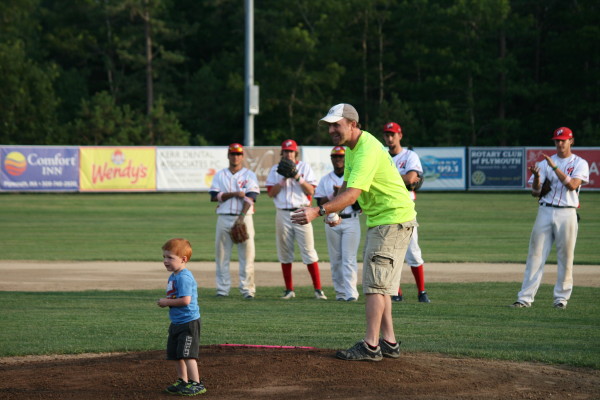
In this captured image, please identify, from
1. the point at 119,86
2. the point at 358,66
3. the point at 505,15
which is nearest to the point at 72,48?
the point at 119,86

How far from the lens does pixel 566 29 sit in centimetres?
5641

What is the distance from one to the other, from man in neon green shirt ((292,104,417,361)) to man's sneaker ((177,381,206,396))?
1336mm

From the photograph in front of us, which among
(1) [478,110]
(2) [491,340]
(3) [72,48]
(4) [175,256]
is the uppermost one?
(3) [72,48]

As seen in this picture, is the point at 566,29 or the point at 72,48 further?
the point at 72,48

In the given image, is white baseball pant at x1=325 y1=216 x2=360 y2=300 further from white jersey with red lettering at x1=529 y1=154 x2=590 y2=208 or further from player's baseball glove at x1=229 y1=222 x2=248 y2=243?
white jersey with red lettering at x1=529 y1=154 x2=590 y2=208

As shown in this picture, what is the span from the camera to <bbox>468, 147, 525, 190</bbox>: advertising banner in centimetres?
3853

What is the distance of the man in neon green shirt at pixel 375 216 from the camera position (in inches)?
275

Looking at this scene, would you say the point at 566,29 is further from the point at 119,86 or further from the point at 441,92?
the point at 119,86

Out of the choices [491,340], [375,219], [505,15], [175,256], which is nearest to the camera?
[175,256]

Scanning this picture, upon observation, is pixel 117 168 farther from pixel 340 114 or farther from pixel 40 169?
pixel 340 114

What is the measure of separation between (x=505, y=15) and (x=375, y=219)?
49034 millimetres

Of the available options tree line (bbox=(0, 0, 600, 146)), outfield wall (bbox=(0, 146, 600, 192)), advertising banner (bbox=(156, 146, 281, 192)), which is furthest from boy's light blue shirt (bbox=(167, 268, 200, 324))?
tree line (bbox=(0, 0, 600, 146))

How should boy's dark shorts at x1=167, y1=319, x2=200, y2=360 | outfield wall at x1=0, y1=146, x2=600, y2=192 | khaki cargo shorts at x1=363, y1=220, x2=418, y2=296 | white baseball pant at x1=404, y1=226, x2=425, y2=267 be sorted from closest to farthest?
boy's dark shorts at x1=167, y1=319, x2=200, y2=360
khaki cargo shorts at x1=363, y1=220, x2=418, y2=296
white baseball pant at x1=404, y1=226, x2=425, y2=267
outfield wall at x1=0, y1=146, x2=600, y2=192

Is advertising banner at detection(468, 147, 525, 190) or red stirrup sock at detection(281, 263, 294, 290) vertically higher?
advertising banner at detection(468, 147, 525, 190)
